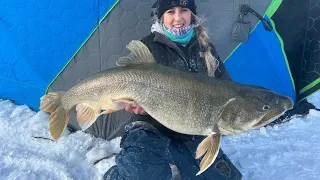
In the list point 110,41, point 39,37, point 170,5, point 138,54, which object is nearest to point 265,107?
point 138,54

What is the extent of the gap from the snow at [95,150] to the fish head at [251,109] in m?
1.17

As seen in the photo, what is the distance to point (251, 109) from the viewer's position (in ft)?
7.59

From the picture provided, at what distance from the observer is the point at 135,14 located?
155 inches

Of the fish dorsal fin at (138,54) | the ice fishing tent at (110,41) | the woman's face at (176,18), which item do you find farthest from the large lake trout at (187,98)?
the ice fishing tent at (110,41)

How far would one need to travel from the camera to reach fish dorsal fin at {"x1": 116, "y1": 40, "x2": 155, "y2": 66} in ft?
8.21

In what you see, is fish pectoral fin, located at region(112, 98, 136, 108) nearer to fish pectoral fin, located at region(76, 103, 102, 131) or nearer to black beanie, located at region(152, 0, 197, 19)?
fish pectoral fin, located at region(76, 103, 102, 131)

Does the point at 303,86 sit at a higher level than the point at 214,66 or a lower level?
lower

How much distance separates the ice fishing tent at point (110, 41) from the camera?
396cm

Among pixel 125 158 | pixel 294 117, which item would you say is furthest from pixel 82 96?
pixel 294 117

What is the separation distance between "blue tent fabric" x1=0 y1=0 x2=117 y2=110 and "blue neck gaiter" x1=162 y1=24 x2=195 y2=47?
1091 mm

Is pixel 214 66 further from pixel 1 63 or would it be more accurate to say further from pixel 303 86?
pixel 1 63

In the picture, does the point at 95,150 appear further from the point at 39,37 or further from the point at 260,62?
the point at 260,62

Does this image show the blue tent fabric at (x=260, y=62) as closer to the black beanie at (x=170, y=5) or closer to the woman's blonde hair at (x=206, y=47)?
the woman's blonde hair at (x=206, y=47)

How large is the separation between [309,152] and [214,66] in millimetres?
1429
